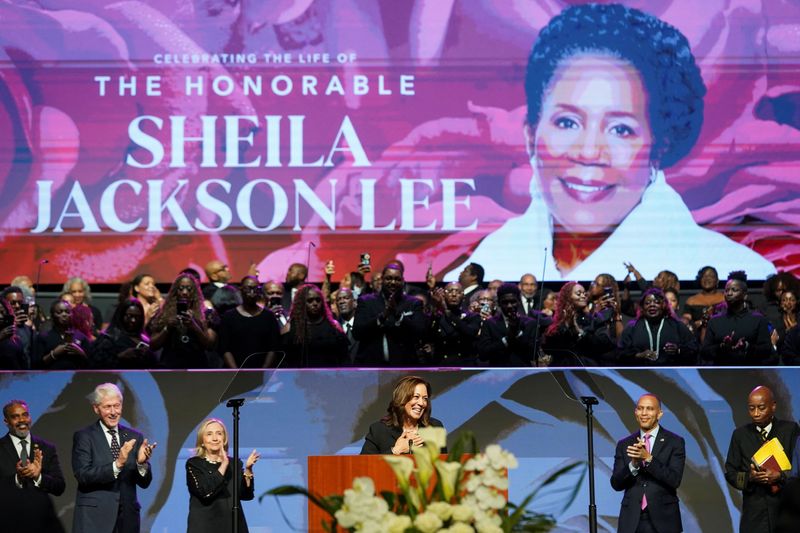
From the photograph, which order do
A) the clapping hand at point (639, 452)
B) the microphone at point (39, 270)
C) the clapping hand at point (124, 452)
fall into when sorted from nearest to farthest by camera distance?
the clapping hand at point (124, 452) < the clapping hand at point (639, 452) < the microphone at point (39, 270)

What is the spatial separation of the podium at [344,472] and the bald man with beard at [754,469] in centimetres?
277

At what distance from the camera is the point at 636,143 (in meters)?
11.2

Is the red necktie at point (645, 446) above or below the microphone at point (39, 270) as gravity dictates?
below

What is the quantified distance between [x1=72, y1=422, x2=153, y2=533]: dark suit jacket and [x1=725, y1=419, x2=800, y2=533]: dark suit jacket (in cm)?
307

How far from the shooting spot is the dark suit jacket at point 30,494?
6969mm

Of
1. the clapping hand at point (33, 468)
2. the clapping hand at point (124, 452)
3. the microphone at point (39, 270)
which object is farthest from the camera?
the microphone at point (39, 270)

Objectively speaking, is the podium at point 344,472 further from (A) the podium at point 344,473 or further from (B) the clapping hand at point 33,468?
(B) the clapping hand at point 33,468

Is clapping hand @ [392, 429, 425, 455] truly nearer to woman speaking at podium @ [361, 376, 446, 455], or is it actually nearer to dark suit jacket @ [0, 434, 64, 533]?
woman speaking at podium @ [361, 376, 446, 455]

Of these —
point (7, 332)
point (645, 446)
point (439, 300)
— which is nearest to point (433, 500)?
point (645, 446)

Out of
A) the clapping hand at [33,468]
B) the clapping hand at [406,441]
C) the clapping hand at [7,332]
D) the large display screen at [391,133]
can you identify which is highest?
the large display screen at [391,133]

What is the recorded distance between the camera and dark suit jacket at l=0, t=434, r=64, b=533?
6.97 m

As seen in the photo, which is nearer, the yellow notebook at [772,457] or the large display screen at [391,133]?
the yellow notebook at [772,457]

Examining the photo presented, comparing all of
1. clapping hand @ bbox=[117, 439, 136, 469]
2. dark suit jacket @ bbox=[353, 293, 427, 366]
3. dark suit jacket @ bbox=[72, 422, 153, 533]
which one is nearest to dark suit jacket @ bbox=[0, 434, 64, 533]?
dark suit jacket @ bbox=[72, 422, 153, 533]

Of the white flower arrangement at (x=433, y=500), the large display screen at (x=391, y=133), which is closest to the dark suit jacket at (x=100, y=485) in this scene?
the white flower arrangement at (x=433, y=500)
